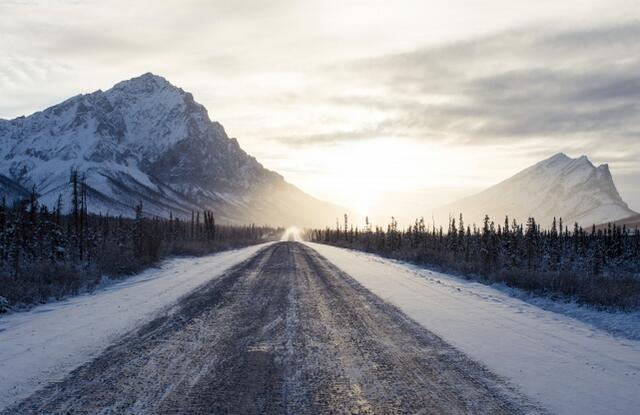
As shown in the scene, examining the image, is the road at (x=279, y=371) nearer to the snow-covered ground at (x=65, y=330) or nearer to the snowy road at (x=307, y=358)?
the snowy road at (x=307, y=358)

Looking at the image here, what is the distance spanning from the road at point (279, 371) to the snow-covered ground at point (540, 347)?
40 centimetres

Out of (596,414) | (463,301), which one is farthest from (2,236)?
(596,414)

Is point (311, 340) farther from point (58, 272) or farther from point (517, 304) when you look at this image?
point (58, 272)

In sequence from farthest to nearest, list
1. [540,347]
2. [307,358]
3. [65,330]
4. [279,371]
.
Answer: [65,330], [540,347], [307,358], [279,371]

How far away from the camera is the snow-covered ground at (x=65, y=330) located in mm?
6078

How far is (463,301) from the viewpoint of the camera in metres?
13.1

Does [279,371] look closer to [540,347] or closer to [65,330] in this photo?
[540,347]

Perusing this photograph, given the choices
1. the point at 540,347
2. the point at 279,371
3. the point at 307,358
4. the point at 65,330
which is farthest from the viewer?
the point at 65,330

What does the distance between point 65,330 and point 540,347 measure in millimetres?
8401

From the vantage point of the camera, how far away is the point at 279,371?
6.28 metres

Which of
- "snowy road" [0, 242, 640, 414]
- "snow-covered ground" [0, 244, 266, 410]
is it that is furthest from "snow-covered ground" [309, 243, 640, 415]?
"snow-covered ground" [0, 244, 266, 410]

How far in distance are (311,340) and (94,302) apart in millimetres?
7132

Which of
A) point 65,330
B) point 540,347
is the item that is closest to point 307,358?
point 540,347

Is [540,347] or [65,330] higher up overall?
[65,330]
